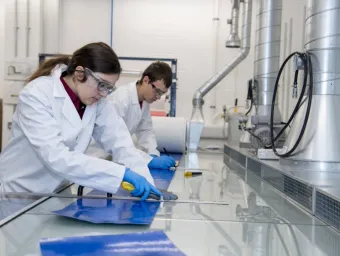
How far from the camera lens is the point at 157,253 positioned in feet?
2.26

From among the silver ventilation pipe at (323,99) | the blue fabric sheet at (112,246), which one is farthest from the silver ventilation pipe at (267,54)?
the blue fabric sheet at (112,246)

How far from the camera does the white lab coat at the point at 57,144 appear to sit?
1.16 m

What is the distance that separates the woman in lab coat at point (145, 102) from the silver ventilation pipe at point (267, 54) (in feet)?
2.17

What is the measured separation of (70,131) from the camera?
1.31m

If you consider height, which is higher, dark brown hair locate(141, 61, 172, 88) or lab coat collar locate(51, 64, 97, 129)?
dark brown hair locate(141, 61, 172, 88)

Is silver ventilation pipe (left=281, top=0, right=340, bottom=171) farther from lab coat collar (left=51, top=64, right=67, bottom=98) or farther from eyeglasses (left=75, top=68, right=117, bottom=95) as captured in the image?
lab coat collar (left=51, top=64, right=67, bottom=98)

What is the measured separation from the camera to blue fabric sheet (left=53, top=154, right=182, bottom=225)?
92cm

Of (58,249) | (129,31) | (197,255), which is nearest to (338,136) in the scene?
(197,255)

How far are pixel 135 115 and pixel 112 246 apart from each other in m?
1.68

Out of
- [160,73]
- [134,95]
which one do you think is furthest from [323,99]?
[134,95]

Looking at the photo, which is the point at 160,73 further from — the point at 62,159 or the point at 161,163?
the point at 62,159

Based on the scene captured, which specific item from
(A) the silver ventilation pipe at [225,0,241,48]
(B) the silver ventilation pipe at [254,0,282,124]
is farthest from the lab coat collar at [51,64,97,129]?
(A) the silver ventilation pipe at [225,0,241,48]

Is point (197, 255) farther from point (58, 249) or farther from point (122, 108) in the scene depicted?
point (122, 108)

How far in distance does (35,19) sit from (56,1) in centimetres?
32
